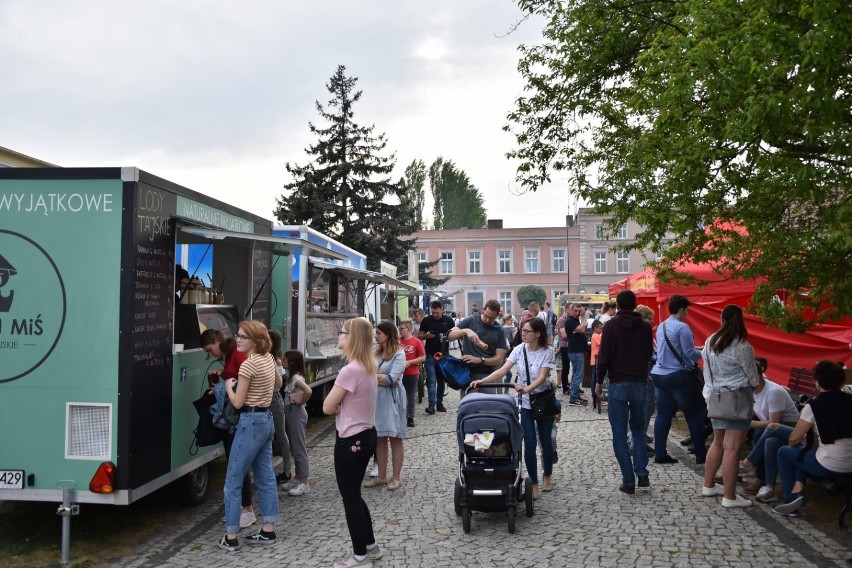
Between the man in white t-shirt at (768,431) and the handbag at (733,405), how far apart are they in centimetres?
34

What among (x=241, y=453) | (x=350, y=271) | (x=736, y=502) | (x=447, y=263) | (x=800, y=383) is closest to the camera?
(x=241, y=453)

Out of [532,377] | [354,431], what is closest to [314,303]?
[532,377]

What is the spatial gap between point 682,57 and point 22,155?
9.07 m

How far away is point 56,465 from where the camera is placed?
5168 millimetres

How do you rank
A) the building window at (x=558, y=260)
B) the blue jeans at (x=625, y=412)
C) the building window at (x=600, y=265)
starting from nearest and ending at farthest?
the blue jeans at (x=625, y=412) < the building window at (x=600, y=265) < the building window at (x=558, y=260)

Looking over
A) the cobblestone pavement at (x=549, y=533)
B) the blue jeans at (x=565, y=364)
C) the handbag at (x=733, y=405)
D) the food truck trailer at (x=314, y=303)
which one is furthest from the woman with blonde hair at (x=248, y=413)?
the blue jeans at (x=565, y=364)

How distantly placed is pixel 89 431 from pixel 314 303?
5543 mm

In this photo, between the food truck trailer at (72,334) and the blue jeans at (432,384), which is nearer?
the food truck trailer at (72,334)

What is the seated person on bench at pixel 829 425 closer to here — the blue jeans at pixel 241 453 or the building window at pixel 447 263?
the blue jeans at pixel 241 453

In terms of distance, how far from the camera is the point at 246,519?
6012mm

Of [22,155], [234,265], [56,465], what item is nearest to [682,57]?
[234,265]

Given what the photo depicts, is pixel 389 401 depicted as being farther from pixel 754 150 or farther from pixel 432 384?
pixel 432 384

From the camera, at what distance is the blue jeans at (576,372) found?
13383mm

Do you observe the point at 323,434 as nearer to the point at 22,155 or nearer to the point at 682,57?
the point at 22,155
